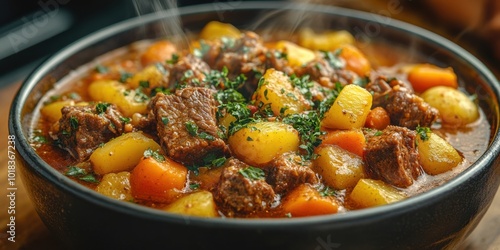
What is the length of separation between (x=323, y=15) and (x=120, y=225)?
108 inches

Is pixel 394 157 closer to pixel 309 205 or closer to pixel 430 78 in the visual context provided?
pixel 309 205

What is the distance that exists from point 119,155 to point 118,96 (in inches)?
27.8

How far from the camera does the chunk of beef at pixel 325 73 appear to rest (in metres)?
3.64

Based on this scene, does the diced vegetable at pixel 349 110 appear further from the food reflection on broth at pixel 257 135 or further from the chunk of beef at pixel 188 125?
the chunk of beef at pixel 188 125

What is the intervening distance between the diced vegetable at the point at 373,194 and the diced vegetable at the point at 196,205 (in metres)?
0.67

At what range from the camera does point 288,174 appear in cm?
279

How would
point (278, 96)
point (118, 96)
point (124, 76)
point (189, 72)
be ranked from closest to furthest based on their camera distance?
point (278, 96)
point (189, 72)
point (118, 96)
point (124, 76)

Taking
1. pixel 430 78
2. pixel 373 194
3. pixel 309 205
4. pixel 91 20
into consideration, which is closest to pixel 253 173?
pixel 309 205

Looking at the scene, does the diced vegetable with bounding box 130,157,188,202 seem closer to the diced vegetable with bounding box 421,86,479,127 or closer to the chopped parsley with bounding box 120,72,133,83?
the chopped parsley with bounding box 120,72,133,83

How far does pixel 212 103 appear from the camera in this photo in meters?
3.14

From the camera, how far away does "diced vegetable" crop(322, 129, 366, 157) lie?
306 centimetres

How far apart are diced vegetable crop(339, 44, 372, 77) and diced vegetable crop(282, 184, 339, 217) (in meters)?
Result: 1.46

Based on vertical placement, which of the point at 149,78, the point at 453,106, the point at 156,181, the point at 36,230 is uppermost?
the point at 453,106

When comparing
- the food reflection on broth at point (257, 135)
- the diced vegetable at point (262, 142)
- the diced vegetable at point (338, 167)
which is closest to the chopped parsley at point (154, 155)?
the food reflection on broth at point (257, 135)
